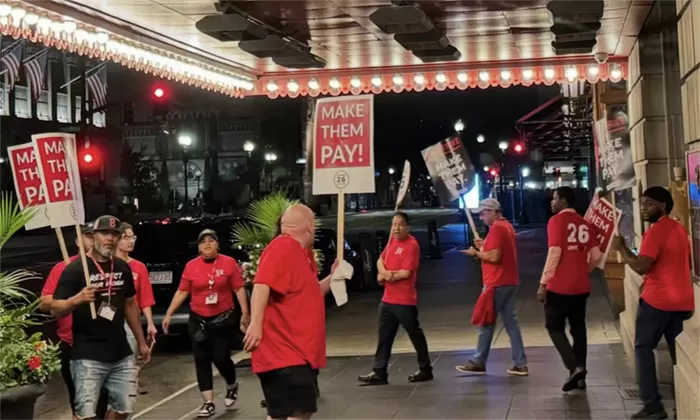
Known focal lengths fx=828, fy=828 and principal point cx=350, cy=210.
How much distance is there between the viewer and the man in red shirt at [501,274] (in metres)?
8.97

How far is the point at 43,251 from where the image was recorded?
35.0m

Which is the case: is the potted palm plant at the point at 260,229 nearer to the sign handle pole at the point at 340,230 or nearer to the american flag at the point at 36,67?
the sign handle pole at the point at 340,230

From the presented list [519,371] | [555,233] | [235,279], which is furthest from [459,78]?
[235,279]

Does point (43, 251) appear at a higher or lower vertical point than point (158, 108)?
lower

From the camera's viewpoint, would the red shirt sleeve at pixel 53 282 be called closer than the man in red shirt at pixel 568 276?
Yes

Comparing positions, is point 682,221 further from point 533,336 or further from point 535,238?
point 535,238

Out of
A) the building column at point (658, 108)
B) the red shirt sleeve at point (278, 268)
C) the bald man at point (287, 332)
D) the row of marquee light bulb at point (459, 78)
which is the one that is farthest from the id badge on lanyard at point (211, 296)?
the building column at point (658, 108)

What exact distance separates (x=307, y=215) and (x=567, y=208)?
3.86m

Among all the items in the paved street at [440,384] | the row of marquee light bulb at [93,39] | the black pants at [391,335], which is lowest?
the paved street at [440,384]

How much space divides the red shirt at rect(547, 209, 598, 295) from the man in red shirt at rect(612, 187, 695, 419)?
4.36 feet

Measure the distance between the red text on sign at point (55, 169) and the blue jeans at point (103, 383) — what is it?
4.79 ft

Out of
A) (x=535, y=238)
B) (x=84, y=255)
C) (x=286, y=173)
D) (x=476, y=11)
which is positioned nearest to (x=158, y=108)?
(x=476, y=11)

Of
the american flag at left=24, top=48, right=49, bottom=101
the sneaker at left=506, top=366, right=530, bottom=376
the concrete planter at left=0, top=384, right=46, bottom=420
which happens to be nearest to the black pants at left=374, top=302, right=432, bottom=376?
the sneaker at left=506, top=366, right=530, bottom=376

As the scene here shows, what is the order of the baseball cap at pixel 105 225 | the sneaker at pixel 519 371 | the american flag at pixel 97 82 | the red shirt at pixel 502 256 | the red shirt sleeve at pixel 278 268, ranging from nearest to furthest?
the red shirt sleeve at pixel 278 268 → the baseball cap at pixel 105 225 → the red shirt at pixel 502 256 → the sneaker at pixel 519 371 → the american flag at pixel 97 82
